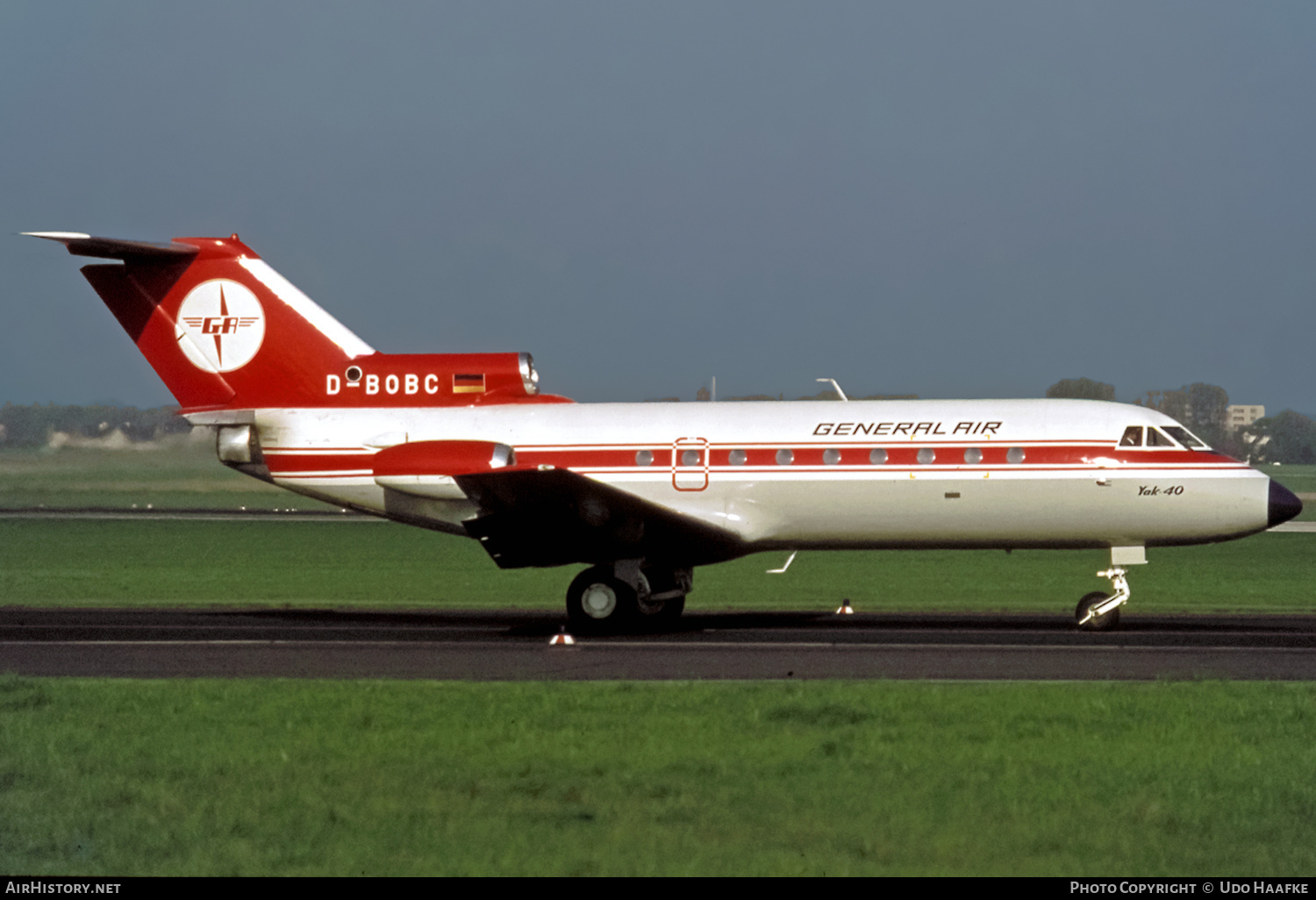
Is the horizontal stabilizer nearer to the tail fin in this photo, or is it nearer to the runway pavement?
the tail fin

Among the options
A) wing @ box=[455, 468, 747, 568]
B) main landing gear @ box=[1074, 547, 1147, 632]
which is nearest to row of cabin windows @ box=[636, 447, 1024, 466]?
wing @ box=[455, 468, 747, 568]

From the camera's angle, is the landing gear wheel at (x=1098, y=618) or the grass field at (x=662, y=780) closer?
the grass field at (x=662, y=780)

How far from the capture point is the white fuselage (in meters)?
23.8

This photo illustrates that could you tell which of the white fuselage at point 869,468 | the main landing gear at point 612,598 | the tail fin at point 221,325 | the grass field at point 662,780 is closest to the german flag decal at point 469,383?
the white fuselage at point 869,468

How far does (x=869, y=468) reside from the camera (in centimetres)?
2433

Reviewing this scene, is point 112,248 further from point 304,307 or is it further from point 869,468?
point 869,468

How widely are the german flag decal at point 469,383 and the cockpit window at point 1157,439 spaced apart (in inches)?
430

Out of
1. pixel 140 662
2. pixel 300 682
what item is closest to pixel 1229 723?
pixel 300 682

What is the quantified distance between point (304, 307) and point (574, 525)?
22.0 ft

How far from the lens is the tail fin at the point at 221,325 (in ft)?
87.7

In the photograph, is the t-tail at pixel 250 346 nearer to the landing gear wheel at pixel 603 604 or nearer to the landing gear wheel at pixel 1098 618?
the landing gear wheel at pixel 603 604

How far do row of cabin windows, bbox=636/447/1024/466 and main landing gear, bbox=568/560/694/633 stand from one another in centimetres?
178

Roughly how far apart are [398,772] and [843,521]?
1381cm

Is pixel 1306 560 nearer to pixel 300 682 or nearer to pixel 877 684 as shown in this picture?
pixel 877 684
